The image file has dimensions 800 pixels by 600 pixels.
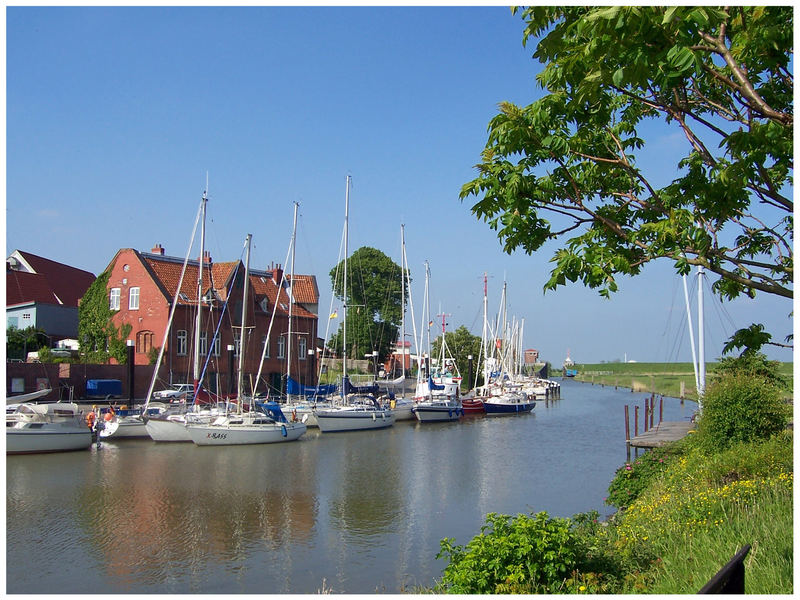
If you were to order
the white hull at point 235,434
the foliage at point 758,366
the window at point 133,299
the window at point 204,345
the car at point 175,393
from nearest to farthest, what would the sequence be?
1. the foliage at point 758,366
2. the white hull at point 235,434
3. the car at point 175,393
4. the window at point 133,299
5. the window at point 204,345

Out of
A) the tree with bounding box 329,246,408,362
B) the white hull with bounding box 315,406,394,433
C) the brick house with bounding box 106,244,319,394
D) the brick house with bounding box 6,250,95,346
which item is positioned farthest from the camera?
the tree with bounding box 329,246,408,362

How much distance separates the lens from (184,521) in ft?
62.0

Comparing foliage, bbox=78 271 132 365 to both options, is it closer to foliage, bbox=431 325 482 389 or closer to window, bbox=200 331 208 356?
window, bbox=200 331 208 356

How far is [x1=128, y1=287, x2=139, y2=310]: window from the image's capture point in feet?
167

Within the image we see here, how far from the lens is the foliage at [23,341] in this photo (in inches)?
1901

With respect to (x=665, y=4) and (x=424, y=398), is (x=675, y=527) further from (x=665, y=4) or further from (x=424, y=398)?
(x=424, y=398)

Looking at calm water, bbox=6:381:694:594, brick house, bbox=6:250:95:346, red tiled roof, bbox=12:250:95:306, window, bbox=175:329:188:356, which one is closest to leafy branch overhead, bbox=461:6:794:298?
calm water, bbox=6:381:694:594

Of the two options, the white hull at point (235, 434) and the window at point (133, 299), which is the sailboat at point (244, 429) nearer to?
the white hull at point (235, 434)

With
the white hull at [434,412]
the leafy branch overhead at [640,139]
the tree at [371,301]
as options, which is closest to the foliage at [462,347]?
the tree at [371,301]

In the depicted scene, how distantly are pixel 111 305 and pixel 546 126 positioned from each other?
49.4 metres

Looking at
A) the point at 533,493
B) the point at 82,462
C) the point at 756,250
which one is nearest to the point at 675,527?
the point at 756,250

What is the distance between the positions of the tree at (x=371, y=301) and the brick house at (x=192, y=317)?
19583 millimetres

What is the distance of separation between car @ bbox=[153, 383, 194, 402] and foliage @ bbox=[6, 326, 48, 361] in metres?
10.0

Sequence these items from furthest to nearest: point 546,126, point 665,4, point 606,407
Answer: point 606,407, point 546,126, point 665,4
